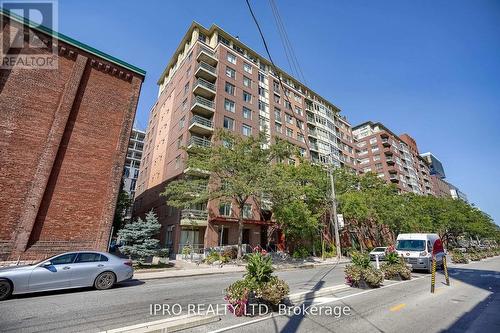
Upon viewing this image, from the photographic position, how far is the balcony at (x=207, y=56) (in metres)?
35.8

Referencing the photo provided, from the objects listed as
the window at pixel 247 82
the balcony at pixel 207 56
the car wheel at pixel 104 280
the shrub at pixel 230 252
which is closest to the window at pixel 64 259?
the car wheel at pixel 104 280

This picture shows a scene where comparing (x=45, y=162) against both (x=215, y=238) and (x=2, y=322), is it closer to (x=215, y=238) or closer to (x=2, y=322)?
(x=2, y=322)

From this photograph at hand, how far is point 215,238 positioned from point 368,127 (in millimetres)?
75054

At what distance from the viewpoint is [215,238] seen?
27.6m

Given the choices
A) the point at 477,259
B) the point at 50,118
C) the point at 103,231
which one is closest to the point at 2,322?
the point at 103,231

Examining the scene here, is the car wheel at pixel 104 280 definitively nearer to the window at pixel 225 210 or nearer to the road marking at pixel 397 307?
the road marking at pixel 397 307

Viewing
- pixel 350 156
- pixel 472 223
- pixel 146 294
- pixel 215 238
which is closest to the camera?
pixel 146 294

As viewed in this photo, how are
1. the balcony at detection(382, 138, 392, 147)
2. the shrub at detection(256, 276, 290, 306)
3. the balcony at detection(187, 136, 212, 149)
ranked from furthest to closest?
1. the balcony at detection(382, 138, 392, 147)
2. the balcony at detection(187, 136, 212, 149)
3. the shrub at detection(256, 276, 290, 306)

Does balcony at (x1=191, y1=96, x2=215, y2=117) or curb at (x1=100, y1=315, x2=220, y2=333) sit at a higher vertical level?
balcony at (x1=191, y1=96, x2=215, y2=117)

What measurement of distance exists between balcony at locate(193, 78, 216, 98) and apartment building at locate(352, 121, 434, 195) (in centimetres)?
5029

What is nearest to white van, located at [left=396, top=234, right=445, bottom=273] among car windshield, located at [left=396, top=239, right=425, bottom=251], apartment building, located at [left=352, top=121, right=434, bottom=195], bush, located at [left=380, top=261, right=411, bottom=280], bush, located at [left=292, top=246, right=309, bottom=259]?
car windshield, located at [left=396, top=239, right=425, bottom=251]

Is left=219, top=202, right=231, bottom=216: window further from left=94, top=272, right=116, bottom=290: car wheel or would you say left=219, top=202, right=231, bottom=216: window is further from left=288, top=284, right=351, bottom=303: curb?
left=288, top=284, right=351, bottom=303: curb

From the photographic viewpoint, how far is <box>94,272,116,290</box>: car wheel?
32.8ft

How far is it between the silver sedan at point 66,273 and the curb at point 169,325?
18.4ft
